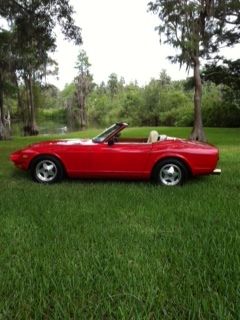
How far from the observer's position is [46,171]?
27.7ft

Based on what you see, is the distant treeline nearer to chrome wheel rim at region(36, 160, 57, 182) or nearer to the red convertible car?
the red convertible car

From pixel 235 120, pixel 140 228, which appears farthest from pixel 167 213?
pixel 235 120

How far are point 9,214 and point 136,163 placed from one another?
3.04 metres

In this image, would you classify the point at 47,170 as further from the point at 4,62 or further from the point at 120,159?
the point at 4,62

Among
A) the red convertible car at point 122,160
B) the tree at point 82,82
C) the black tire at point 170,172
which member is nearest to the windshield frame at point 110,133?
the red convertible car at point 122,160

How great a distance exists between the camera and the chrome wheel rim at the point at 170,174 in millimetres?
8094

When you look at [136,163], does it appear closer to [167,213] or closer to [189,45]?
[167,213]

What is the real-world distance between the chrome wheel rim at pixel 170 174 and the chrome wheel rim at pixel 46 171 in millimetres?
2149

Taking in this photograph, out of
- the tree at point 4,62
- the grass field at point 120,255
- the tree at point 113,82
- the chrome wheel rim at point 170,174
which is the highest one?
the tree at point 113,82

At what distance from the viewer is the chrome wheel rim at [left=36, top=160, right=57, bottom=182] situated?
8.39 meters

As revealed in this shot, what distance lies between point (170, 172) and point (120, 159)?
100cm

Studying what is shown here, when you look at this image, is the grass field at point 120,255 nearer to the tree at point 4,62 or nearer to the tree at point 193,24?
the tree at point 193,24

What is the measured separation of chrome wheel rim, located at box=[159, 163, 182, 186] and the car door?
1.22 feet

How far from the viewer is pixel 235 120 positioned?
35562 mm
